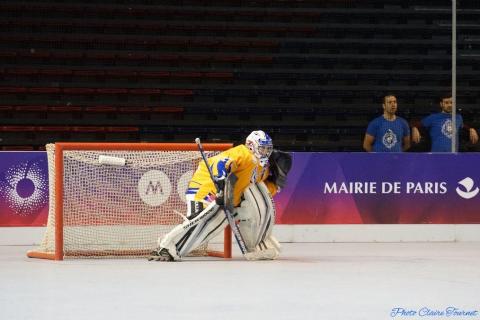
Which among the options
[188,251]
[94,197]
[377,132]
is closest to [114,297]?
[188,251]

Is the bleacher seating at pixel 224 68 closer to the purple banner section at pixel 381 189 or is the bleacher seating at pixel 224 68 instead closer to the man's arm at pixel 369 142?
the man's arm at pixel 369 142

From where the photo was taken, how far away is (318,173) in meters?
12.7

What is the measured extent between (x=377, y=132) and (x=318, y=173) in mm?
1024

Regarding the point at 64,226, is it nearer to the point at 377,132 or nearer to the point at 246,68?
the point at 377,132

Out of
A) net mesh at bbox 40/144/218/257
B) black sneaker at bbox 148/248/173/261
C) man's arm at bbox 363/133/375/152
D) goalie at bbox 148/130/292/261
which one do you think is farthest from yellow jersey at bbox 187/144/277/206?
man's arm at bbox 363/133/375/152

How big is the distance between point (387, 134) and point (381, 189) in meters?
0.75

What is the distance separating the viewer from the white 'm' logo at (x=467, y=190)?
42.5 feet

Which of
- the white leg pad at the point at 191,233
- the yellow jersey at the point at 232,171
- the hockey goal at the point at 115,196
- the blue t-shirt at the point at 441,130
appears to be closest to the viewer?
the yellow jersey at the point at 232,171

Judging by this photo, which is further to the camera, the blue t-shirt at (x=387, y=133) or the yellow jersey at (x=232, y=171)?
the blue t-shirt at (x=387, y=133)

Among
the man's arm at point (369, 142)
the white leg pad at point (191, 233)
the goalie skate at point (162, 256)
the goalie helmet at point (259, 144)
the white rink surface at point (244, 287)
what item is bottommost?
the white rink surface at point (244, 287)

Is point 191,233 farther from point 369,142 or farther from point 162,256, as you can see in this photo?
point 369,142

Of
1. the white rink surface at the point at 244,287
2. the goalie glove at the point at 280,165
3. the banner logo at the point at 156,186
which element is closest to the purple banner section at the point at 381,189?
the white rink surface at the point at 244,287

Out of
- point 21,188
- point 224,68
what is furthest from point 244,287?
point 224,68

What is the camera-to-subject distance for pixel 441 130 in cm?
1338
